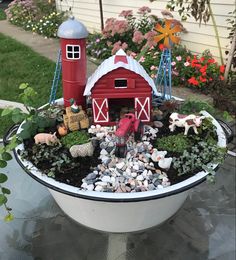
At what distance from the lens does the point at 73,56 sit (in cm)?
157

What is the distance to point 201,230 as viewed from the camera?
171cm

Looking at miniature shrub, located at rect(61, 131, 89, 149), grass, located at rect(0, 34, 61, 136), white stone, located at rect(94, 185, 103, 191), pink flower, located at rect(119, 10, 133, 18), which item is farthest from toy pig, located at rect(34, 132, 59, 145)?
pink flower, located at rect(119, 10, 133, 18)

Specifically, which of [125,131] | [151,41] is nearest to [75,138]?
[125,131]

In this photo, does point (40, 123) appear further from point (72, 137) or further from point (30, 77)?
point (30, 77)

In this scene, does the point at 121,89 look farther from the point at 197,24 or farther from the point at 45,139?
the point at 197,24

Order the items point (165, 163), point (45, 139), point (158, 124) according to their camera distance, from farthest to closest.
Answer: point (158, 124) → point (45, 139) → point (165, 163)

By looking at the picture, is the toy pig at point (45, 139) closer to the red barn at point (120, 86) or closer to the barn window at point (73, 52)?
the red barn at point (120, 86)

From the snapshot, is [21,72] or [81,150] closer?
[81,150]

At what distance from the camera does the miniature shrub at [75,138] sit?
5.16ft

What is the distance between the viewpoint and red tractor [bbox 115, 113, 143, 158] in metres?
1.42

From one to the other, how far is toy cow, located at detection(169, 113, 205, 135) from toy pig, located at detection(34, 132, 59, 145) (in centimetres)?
56

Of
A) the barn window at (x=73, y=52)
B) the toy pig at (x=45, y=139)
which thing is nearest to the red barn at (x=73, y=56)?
the barn window at (x=73, y=52)

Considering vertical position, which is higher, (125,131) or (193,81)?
(125,131)

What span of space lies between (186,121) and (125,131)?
1.14 feet
